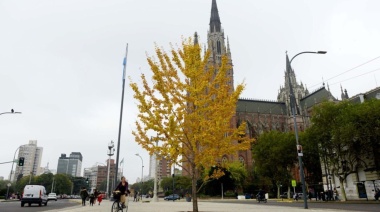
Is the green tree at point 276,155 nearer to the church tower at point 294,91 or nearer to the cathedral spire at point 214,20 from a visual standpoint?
the cathedral spire at point 214,20

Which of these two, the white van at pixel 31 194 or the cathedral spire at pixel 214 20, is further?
the cathedral spire at pixel 214 20

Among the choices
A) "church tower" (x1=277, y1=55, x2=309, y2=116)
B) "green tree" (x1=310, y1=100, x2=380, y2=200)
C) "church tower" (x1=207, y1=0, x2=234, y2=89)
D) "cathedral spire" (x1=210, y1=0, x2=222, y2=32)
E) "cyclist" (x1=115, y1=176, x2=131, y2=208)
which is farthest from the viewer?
"church tower" (x1=277, y1=55, x2=309, y2=116)

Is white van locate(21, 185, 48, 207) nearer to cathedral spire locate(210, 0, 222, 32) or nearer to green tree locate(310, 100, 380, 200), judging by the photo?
green tree locate(310, 100, 380, 200)

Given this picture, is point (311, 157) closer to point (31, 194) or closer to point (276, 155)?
point (276, 155)

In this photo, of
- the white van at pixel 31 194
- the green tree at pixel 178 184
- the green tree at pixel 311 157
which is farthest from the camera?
the green tree at pixel 178 184

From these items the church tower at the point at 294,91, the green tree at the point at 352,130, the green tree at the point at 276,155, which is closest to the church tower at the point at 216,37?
the church tower at the point at 294,91

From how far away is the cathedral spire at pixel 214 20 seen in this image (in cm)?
10869

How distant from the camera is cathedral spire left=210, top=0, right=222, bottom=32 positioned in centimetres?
10869

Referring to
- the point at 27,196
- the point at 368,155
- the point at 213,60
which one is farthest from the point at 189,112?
the point at 213,60

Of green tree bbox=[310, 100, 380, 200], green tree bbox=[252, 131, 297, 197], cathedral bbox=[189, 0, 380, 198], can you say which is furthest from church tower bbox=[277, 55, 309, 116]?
green tree bbox=[310, 100, 380, 200]

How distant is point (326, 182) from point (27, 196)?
43.4m

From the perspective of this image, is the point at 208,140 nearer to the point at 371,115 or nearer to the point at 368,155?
the point at 371,115

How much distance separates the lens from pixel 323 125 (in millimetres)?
36250

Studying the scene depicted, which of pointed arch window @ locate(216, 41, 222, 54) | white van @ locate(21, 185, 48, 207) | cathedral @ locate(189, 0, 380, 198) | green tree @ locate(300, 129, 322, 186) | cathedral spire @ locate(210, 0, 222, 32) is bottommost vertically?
white van @ locate(21, 185, 48, 207)
